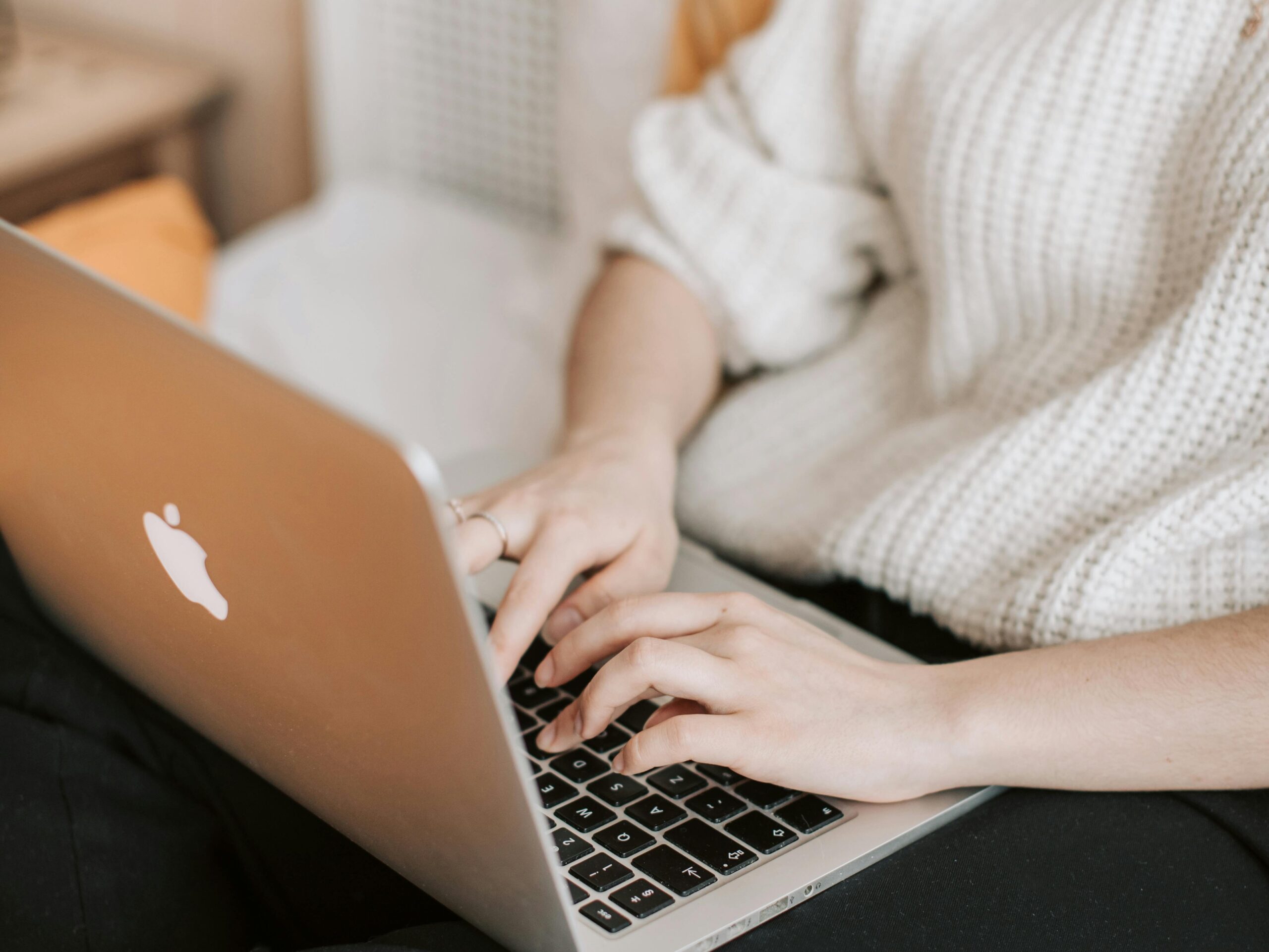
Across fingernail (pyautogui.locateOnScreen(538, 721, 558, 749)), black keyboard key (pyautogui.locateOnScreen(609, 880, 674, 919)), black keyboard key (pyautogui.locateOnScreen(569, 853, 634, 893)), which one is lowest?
black keyboard key (pyautogui.locateOnScreen(569, 853, 634, 893))

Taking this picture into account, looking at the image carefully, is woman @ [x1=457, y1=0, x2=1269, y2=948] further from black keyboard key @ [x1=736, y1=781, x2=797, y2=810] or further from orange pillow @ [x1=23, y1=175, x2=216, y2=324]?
orange pillow @ [x1=23, y1=175, x2=216, y2=324]

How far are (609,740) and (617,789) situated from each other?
0.04 meters

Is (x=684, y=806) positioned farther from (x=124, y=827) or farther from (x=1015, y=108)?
(x=1015, y=108)

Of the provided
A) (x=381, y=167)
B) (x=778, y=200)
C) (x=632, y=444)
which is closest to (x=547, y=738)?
(x=632, y=444)

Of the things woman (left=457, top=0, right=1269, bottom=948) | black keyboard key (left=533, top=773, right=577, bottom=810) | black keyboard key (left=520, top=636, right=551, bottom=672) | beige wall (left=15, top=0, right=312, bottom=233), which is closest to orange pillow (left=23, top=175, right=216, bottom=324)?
beige wall (left=15, top=0, right=312, bottom=233)

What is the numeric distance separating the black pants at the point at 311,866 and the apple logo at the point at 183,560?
0.16 meters

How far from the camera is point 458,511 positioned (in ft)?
2.10

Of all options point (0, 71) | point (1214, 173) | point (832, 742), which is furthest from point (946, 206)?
point (0, 71)

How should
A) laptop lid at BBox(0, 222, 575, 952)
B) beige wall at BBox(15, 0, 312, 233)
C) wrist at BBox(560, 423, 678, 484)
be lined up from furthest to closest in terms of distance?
beige wall at BBox(15, 0, 312, 233) < wrist at BBox(560, 423, 678, 484) < laptop lid at BBox(0, 222, 575, 952)

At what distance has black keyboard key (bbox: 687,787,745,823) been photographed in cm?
56

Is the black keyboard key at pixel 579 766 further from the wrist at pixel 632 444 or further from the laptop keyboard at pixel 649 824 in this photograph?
the wrist at pixel 632 444

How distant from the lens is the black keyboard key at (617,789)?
1.88ft

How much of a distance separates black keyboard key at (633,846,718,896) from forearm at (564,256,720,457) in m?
0.33

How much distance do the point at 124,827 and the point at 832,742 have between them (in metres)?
0.36
